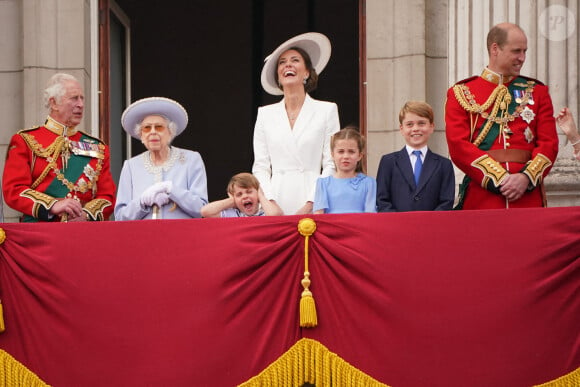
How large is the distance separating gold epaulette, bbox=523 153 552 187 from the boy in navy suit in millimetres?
476

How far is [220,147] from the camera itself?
17.0m

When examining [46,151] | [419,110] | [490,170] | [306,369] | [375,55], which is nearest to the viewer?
[306,369]

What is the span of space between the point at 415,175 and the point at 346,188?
16.5 inches

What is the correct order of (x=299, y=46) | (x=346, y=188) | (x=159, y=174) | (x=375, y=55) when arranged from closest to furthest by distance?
(x=346, y=188) < (x=159, y=174) < (x=299, y=46) < (x=375, y=55)

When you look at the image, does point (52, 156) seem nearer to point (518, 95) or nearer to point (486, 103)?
point (486, 103)

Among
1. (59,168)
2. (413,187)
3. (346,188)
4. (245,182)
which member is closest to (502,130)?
(413,187)

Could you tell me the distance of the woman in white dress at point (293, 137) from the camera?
832 centimetres

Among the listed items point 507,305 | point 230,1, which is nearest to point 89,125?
point 507,305

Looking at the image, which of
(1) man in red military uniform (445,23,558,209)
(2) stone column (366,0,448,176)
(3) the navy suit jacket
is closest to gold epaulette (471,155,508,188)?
(1) man in red military uniform (445,23,558,209)

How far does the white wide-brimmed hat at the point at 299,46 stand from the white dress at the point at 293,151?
0.85 feet

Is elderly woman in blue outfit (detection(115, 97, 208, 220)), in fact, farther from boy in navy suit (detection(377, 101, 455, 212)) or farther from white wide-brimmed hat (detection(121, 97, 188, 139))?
boy in navy suit (detection(377, 101, 455, 212))

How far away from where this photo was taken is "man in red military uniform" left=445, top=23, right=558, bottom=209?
757cm

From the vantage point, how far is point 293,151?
8367 millimetres

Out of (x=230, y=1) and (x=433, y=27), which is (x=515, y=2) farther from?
(x=230, y=1)
